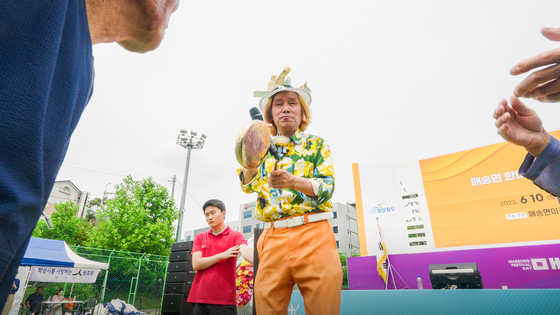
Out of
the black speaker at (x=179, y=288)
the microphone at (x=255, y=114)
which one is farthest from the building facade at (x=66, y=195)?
the microphone at (x=255, y=114)

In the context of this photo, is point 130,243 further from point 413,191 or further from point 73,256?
point 413,191

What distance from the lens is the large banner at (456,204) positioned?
23.1 feet

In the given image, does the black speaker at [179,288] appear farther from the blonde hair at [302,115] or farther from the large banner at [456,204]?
the blonde hair at [302,115]

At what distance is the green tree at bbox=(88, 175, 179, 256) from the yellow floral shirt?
20034mm

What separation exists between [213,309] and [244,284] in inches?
77.8

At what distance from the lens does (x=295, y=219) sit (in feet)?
5.08

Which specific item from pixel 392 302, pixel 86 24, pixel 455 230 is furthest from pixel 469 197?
pixel 86 24

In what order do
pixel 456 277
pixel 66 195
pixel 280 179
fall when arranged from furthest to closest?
pixel 66 195
pixel 456 277
pixel 280 179

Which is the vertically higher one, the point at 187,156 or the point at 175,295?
the point at 187,156

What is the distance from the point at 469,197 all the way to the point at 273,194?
27.9ft

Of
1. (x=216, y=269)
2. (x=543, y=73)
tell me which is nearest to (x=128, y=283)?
(x=216, y=269)

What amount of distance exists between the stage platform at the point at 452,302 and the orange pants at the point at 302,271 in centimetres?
116

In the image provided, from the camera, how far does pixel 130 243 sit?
60.8 ft

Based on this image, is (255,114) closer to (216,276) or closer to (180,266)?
(216,276)
